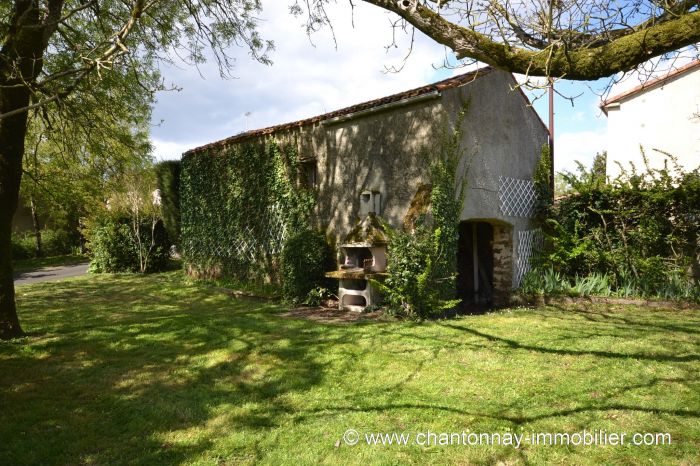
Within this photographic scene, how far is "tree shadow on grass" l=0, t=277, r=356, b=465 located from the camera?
11.6 feet

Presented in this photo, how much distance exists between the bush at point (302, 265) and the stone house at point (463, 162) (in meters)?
0.77

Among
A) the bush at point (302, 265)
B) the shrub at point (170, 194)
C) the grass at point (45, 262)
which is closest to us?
the bush at point (302, 265)

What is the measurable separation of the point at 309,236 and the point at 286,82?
12.5ft

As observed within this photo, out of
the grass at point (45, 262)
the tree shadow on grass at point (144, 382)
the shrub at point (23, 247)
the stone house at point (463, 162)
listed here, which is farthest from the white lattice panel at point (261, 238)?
the shrub at point (23, 247)

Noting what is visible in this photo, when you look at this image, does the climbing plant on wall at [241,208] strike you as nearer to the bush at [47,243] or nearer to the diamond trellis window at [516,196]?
the diamond trellis window at [516,196]

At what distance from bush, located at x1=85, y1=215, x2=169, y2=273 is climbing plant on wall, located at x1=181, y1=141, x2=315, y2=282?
1.85 meters

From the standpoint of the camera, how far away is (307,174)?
36.9 ft

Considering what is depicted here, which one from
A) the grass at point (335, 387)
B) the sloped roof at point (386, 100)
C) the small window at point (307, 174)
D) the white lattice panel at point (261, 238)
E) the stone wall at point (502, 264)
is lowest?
the grass at point (335, 387)

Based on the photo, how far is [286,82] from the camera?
9.84m

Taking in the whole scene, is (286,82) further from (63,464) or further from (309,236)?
(63,464)

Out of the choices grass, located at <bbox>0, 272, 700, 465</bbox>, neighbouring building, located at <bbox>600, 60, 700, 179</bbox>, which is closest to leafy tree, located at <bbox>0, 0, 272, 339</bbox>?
grass, located at <bbox>0, 272, 700, 465</bbox>

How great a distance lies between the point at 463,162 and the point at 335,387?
233 inches

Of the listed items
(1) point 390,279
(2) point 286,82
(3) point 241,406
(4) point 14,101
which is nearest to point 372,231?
(1) point 390,279

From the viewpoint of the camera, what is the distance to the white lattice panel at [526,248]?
10.2m
